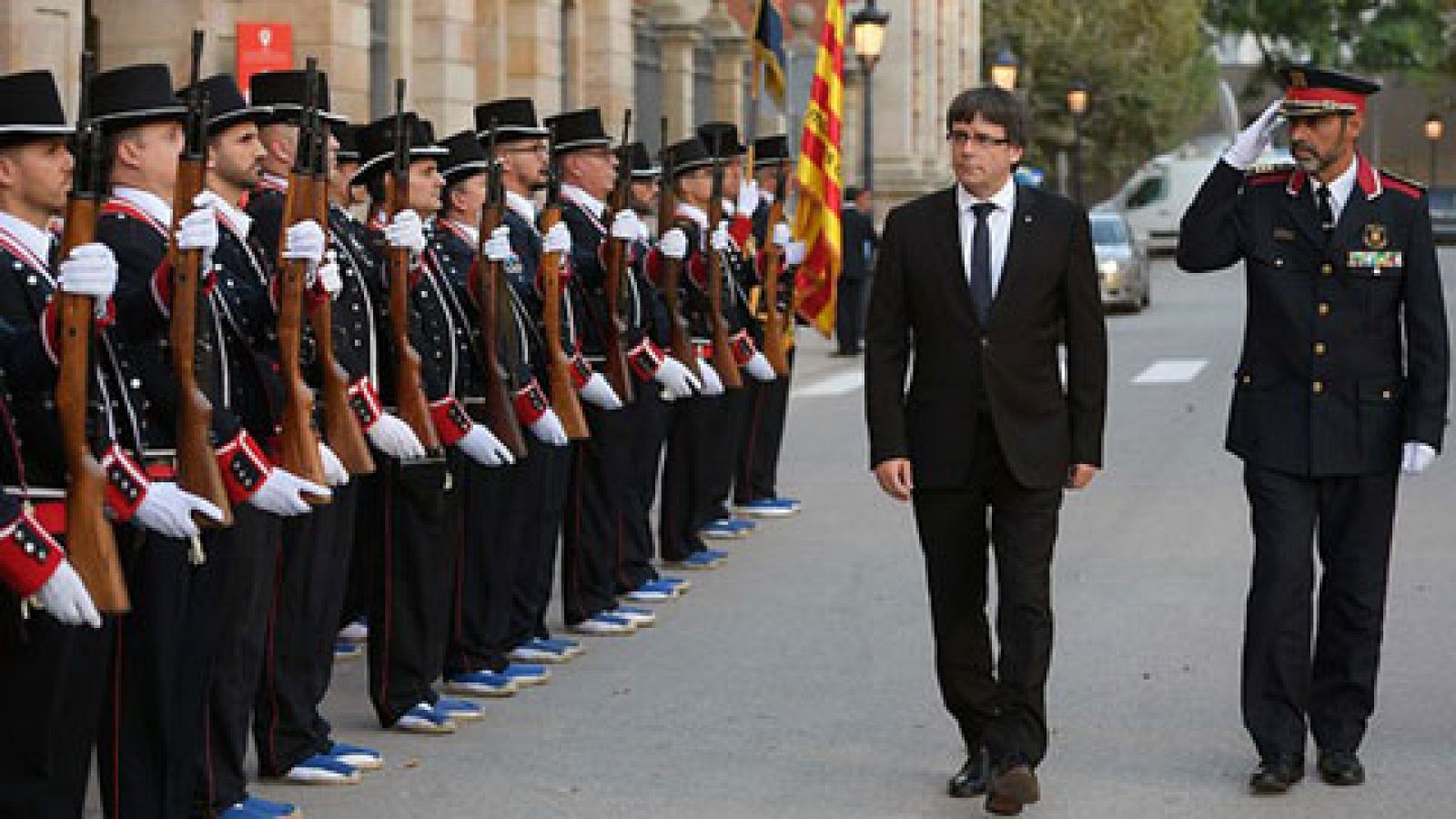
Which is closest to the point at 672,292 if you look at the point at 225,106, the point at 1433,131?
the point at 225,106

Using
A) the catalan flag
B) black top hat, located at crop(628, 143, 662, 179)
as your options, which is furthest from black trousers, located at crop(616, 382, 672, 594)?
the catalan flag

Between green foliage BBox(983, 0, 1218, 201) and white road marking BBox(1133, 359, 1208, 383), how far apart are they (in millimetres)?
29193

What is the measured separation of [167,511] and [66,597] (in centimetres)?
55

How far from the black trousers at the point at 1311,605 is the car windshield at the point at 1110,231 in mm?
30773

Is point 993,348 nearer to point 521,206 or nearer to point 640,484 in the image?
point 521,206

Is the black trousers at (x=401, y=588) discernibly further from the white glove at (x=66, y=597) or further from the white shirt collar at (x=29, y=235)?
the white glove at (x=66, y=597)

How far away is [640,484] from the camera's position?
40.9ft

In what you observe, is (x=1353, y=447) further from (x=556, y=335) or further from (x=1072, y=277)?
(x=556, y=335)

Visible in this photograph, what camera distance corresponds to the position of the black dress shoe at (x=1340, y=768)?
343 inches

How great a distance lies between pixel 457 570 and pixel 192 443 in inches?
126

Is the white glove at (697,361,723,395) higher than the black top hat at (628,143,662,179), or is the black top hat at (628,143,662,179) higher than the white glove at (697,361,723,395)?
the black top hat at (628,143,662,179)

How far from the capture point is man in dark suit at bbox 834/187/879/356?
31344 millimetres

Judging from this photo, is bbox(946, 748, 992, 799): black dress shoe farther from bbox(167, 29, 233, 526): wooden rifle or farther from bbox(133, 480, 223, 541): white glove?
bbox(133, 480, 223, 541): white glove

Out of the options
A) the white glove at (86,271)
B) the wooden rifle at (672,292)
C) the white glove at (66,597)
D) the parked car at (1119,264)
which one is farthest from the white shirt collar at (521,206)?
the parked car at (1119,264)
